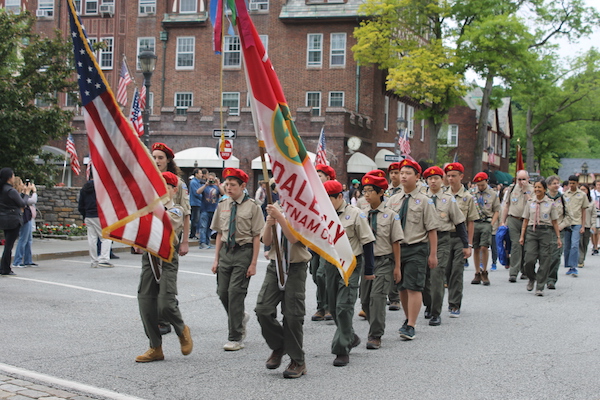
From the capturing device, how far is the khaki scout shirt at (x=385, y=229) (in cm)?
815

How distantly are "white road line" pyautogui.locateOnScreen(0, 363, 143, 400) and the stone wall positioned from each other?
15.8 m

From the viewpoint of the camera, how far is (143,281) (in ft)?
23.3

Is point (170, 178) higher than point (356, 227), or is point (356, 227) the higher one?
point (170, 178)

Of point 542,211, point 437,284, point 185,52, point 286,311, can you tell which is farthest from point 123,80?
point 185,52

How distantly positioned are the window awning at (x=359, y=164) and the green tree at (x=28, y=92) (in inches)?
753

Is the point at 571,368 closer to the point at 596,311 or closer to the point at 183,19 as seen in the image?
the point at 596,311

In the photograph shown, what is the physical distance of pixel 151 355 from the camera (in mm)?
6996

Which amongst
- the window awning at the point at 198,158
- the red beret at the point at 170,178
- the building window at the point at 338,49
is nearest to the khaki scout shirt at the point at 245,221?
the red beret at the point at 170,178

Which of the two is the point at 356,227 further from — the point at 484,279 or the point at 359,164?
the point at 359,164

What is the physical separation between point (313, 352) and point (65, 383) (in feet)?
8.34

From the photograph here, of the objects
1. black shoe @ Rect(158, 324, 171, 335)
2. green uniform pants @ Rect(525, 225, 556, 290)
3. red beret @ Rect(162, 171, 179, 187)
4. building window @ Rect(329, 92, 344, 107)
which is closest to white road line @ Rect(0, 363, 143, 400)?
black shoe @ Rect(158, 324, 171, 335)

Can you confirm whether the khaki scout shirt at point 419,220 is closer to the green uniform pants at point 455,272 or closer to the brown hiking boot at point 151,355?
the green uniform pants at point 455,272

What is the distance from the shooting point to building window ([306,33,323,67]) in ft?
138

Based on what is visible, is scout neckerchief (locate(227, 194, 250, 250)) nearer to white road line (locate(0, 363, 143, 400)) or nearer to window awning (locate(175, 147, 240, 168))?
white road line (locate(0, 363, 143, 400))
